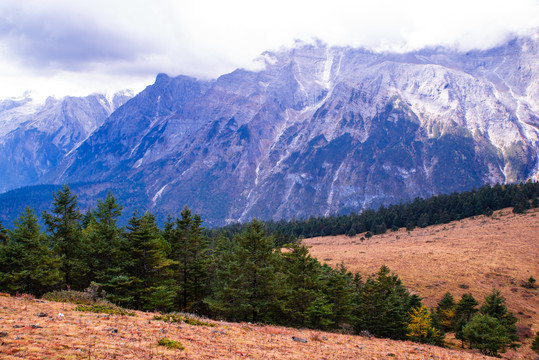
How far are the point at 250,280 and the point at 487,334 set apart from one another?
2365 cm

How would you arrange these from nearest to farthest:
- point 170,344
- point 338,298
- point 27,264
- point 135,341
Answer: point 170,344 → point 135,341 → point 27,264 → point 338,298

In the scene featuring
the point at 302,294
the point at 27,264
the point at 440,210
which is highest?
the point at 440,210

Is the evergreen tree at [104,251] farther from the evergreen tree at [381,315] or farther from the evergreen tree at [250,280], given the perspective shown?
the evergreen tree at [381,315]

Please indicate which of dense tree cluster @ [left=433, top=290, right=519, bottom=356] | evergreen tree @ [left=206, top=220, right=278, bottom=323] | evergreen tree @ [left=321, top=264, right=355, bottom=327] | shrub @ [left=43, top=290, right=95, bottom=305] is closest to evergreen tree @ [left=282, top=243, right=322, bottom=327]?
evergreen tree @ [left=321, top=264, right=355, bottom=327]

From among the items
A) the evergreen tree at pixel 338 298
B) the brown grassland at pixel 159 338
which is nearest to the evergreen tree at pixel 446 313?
the brown grassland at pixel 159 338

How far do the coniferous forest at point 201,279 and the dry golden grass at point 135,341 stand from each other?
24.5 ft

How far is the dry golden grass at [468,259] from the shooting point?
44.3 meters

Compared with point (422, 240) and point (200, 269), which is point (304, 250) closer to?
point (200, 269)

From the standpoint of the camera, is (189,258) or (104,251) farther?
(189,258)

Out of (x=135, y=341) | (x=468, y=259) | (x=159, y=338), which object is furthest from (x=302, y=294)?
(x=468, y=259)

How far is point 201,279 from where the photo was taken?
1253 inches

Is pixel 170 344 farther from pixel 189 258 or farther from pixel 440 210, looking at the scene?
pixel 440 210

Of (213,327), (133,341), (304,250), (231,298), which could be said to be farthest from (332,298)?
(133,341)

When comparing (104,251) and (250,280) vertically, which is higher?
(104,251)
